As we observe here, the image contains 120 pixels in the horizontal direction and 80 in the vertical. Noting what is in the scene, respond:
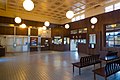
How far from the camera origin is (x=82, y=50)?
12320 millimetres

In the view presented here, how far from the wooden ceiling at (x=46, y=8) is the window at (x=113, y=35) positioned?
2.22 meters

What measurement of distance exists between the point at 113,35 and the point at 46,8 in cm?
659

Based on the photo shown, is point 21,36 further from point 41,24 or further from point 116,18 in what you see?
point 116,18

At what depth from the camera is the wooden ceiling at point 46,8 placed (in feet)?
28.9

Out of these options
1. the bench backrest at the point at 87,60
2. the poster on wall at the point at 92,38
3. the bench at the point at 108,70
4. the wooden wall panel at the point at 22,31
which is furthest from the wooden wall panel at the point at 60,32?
the bench at the point at 108,70

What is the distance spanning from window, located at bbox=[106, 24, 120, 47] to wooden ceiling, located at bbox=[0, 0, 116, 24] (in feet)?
7.28

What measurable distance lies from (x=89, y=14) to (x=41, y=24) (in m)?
6.49

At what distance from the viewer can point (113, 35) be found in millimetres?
→ 9016

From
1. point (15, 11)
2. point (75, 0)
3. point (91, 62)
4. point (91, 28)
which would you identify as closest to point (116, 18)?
point (91, 28)

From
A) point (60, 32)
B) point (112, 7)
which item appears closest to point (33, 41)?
point (60, 32)

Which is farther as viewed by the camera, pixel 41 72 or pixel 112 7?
pixel 112 7

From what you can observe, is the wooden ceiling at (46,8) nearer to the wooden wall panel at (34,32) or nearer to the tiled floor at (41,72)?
the wooden wall panel at (34,32)

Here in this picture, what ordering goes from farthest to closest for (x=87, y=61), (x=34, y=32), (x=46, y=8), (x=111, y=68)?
(x=34, y=32), (x=46, y=8), (x=87, y=61), (x=111, y=68)

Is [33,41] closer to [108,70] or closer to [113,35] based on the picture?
[113,35]
